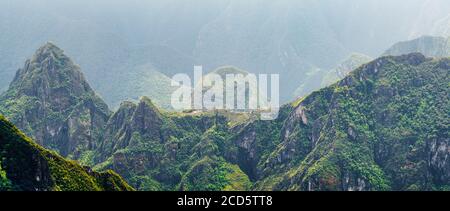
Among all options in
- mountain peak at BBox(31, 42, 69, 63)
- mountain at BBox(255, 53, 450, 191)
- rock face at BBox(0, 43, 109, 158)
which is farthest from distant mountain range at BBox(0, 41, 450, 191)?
mountain peak at BBox(31, 42, 69, 63)

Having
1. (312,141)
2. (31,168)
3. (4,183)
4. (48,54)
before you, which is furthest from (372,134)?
(48,54)

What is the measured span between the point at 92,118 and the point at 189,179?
54.8 m

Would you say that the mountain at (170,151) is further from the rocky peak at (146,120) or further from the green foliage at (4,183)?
the green foliage at (4,183)

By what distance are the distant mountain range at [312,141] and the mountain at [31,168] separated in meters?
60.5

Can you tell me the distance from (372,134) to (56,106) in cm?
9690

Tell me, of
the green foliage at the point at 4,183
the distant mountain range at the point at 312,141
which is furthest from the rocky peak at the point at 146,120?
the green foliage at the point at 4,183

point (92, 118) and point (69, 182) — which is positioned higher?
point (92, 118)

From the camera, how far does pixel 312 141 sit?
143 metres

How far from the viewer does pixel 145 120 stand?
155m

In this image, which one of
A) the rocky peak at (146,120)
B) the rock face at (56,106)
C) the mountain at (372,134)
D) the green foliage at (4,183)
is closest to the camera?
the green foliage at (4,183)

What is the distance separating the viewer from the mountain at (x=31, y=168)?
202 ft

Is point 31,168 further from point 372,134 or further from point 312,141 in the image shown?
point 372,134
